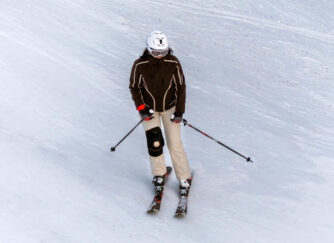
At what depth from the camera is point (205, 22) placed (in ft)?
58.0

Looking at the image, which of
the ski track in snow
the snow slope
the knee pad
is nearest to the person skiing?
the knee pad

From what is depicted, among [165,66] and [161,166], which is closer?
[165,66]

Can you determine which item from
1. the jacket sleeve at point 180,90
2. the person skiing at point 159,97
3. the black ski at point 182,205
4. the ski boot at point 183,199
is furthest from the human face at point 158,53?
the black ski at point 182,205

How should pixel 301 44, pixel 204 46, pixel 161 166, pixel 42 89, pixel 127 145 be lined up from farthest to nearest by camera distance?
pixel 301 44 → pixel 204 46 → pixel 42 89 → pixel 127 145 → pixel 161 166

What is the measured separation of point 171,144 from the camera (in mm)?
6223

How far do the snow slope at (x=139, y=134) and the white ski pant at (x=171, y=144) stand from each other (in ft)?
1.28

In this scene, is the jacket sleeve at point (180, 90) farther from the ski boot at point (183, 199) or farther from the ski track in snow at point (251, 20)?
the ski track in snow at point (251, 20)

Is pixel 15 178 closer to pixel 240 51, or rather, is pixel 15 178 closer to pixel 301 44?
pixel 240 51

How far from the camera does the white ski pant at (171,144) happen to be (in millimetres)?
6152

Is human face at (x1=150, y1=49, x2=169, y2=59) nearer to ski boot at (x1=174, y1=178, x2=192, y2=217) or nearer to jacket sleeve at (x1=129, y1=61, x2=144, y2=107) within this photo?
jacket sleeve at (x1=129, y1=61, x2=144, y2=107)

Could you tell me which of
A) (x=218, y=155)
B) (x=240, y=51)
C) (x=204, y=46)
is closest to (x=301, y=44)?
(x=240, y=51)

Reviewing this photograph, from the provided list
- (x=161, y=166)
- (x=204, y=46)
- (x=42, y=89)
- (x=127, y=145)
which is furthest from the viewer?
(x=204, y=46)

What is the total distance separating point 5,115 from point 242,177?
4131 mm

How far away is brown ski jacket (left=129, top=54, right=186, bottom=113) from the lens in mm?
5906
